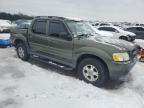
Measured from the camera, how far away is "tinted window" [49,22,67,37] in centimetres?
566

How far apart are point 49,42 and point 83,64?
4.77 ft

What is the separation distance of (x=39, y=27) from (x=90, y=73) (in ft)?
8.40

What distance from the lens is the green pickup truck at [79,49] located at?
4.69 metres

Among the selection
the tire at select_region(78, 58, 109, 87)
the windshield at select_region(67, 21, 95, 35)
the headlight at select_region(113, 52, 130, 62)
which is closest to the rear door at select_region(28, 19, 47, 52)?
the windshield at select_region(67, 21, 95, 35)

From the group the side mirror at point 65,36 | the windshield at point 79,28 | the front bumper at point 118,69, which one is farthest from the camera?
the windshield at point 79,28

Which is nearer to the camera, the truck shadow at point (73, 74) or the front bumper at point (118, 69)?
the front bumper at point (118, 69)

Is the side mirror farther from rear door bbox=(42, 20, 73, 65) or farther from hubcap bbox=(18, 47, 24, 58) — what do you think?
hubcap bbox=(18, 47, 24, 58)

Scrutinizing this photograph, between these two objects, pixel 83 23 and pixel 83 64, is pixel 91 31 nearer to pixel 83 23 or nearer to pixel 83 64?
pixel 83 23

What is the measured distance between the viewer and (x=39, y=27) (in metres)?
6.45

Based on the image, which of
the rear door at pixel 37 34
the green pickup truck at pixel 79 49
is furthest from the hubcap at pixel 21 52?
the rear door at pixel 37 34

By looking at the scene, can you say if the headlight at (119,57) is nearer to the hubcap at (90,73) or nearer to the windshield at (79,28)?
the hubcap at (90,73)

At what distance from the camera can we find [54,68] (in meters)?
6.59

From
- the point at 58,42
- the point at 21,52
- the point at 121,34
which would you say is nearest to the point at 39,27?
the point at 58,42

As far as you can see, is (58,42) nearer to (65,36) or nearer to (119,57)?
(65,36)
